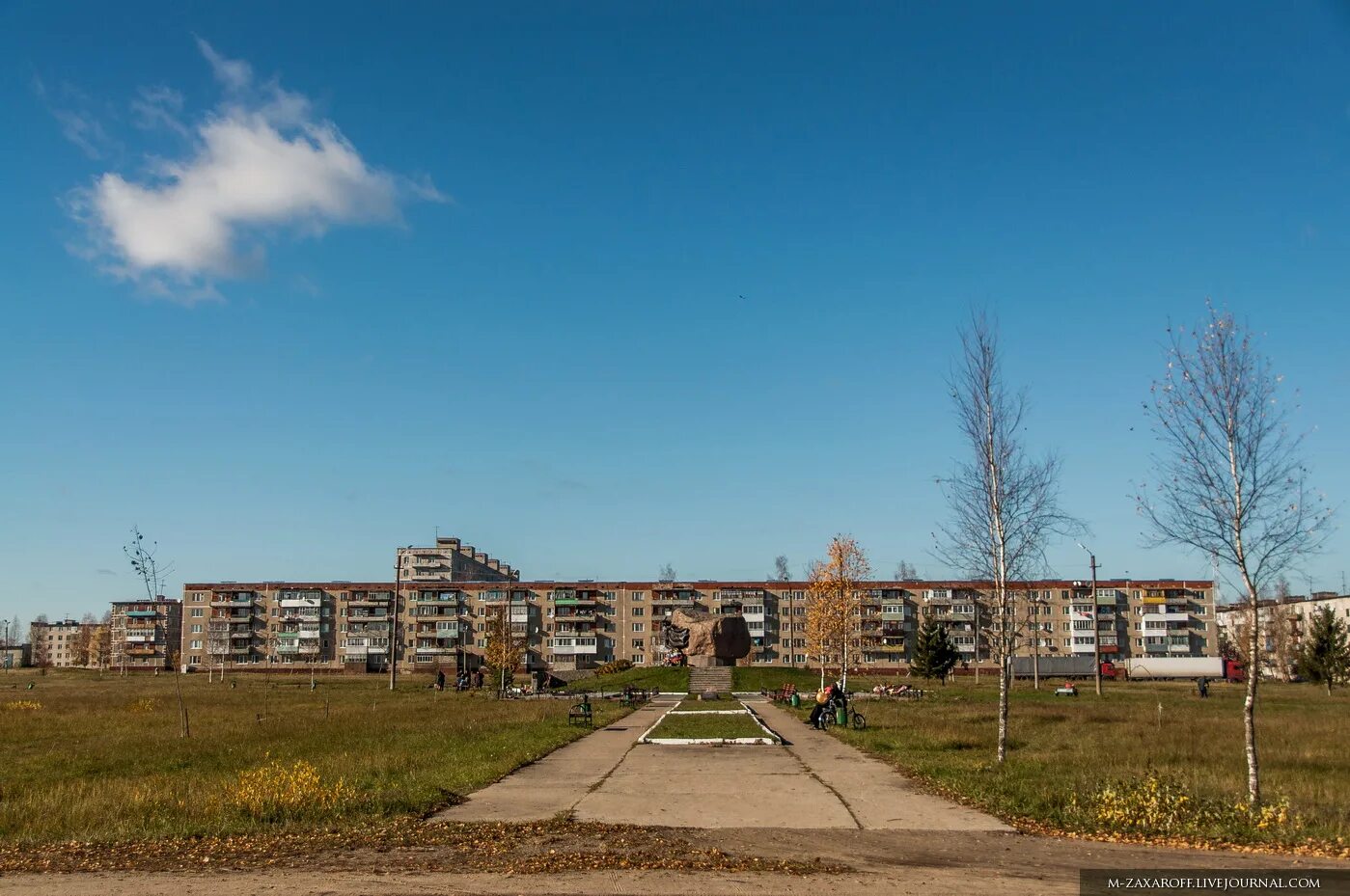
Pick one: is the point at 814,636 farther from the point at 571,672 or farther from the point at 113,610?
the point at 113,610

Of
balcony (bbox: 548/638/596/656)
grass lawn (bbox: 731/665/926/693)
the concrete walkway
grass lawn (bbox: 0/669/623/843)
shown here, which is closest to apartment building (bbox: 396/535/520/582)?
balcony (bbox: 548/638/596/656)

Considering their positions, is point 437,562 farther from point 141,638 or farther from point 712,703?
point 712,703

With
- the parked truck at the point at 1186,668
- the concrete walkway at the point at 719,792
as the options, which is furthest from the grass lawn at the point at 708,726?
the parked truck at the point at 1186,668

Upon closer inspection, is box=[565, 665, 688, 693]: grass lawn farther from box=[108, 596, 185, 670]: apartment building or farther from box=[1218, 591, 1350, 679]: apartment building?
box=[108, 596, 185, 670]: apartment building

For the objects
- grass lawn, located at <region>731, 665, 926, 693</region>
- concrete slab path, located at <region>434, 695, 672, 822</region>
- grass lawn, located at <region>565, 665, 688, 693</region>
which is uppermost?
concrete slab path, located at <region>434, 695, 672, 822</region>

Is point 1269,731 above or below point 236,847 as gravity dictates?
below

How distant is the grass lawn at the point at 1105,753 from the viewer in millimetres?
15828

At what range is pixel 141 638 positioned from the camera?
454 feet

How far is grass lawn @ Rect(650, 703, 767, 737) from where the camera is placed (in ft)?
99.6

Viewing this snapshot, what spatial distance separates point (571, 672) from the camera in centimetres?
11131

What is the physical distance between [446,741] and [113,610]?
14311 centimetres

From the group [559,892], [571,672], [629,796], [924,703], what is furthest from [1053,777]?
[571,672]

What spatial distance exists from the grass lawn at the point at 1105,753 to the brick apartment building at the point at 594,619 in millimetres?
67950

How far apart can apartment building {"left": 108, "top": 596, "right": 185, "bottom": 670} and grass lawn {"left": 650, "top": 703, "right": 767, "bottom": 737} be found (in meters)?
112
